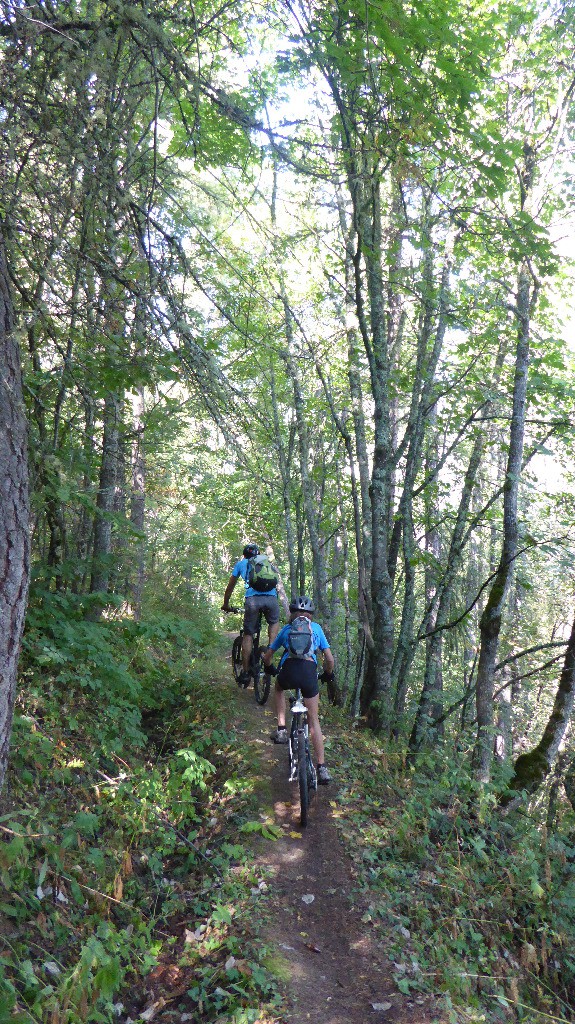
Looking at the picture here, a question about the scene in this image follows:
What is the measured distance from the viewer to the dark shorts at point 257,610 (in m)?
8.47

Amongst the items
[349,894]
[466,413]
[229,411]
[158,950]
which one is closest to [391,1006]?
[349,894]

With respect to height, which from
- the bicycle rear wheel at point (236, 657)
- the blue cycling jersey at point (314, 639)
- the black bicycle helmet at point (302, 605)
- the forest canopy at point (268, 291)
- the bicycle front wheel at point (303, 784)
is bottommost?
the bicycle front wheel at point (303, 784)

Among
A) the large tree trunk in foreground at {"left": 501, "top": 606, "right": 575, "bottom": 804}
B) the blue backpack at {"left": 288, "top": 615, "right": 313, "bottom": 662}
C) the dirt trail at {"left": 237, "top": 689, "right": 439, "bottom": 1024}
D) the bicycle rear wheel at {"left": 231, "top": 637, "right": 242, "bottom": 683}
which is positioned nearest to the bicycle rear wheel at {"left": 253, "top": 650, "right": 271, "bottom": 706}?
the bicycle rear wheel at {"left": 231, "top": 637, "right": 242, "bottom": 683}

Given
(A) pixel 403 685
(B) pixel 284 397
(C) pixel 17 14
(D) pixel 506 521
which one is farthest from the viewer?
(B) pixel 284 397

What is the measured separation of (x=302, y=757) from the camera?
18.3 feet

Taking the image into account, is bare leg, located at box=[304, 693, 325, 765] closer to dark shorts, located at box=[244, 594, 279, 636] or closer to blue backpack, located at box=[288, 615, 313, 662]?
blue backpack, located at box=[288, 615, 313, 662]

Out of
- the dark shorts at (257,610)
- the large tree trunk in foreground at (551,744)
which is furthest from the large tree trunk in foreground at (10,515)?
the large tree trunk in foreground at (551,744)

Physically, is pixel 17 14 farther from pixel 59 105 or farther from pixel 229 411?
pixel 229 411

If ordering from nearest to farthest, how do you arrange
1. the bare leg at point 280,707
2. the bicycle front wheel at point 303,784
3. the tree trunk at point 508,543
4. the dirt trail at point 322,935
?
the dirt trail at point 322,935
the bicycle front wheel at point 303,784
the bare leg at point 280,707
the tree trunk at point 508,543

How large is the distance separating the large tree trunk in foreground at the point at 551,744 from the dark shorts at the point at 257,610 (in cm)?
369

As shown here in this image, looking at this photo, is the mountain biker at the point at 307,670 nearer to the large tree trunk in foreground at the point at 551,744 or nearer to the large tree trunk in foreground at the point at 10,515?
the large tree trunk in foreground at the point at 551,744

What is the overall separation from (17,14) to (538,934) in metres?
7.18

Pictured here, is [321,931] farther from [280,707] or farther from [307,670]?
[280,707]

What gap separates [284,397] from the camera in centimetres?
1333
